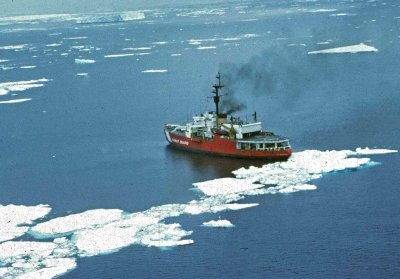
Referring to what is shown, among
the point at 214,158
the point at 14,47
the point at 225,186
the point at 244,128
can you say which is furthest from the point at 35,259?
the point at 14,47

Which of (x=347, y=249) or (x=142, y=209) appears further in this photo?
(x=142, y=209)

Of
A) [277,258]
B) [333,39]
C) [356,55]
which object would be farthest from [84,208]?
[333,39]

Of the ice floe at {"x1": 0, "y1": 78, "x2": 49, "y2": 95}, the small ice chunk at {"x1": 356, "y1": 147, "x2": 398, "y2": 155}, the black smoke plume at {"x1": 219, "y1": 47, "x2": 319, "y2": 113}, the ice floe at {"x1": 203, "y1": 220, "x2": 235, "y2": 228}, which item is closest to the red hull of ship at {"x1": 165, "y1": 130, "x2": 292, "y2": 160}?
the small ice chunk at {"x1": 356, "y1": 147, "x2": 398, "y2": 155}

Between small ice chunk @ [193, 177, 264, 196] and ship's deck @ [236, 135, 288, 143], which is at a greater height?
ship's deck @ [236, 135, 288, 143]

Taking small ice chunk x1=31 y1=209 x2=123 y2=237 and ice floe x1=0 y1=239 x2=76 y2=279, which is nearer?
ice floe x1=0 y1=239 x2=76 y2=279

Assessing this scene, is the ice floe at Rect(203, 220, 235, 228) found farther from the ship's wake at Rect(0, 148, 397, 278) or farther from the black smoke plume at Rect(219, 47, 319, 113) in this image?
the black smoke plume at Rect(219, 47, 319, 113)

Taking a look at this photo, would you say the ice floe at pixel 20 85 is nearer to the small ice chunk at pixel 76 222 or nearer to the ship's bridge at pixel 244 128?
the ship's bridge at pixel 244 128

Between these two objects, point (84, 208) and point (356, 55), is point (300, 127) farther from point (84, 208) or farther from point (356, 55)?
point (356, 55)
